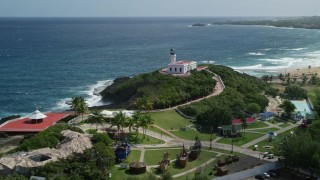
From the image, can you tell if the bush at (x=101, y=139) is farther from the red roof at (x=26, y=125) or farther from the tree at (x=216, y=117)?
the tree at (x=216, y=117)

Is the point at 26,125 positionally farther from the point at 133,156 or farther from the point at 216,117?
the point at 216,117

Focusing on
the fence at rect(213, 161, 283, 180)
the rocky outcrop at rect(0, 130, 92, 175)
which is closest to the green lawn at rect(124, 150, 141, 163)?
the rocky outcrop at rect(0, 130, 92, 175)

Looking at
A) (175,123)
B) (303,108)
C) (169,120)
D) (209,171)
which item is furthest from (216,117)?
(303,108)

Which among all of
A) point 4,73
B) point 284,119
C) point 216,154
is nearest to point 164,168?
point 216,154

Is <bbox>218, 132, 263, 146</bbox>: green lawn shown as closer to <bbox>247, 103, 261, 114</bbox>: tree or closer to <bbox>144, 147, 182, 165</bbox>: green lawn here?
<bbox>144, 147, 182, 165</bbox>: green lawn

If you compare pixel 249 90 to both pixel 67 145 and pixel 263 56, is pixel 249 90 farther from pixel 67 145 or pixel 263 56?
pixel 263 56
